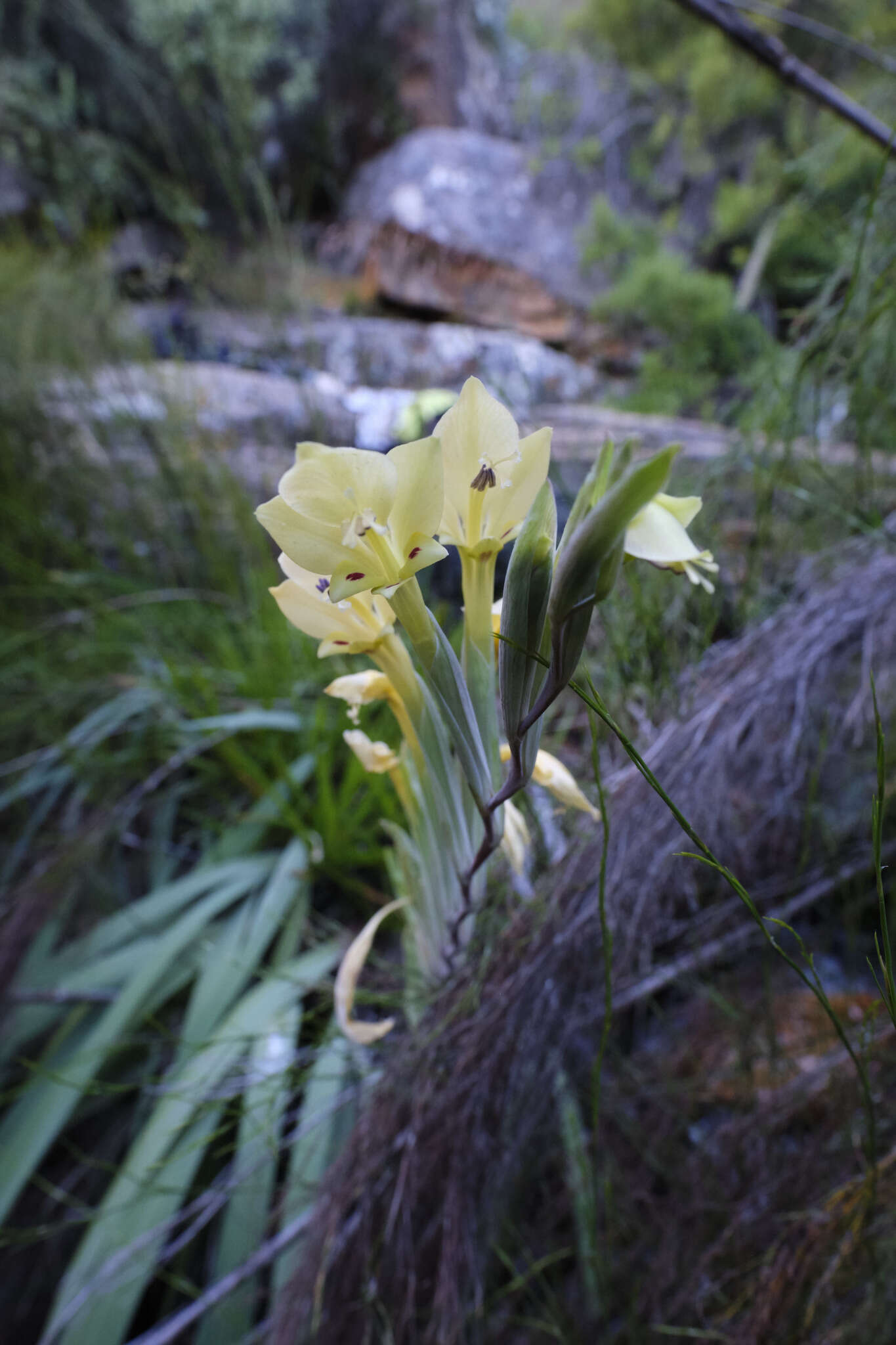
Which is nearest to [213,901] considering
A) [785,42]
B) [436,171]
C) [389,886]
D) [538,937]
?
[389,886]

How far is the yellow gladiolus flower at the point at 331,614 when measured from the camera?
30 centimetres

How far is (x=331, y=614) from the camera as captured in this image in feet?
0.98

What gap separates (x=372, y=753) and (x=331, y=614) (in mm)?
117

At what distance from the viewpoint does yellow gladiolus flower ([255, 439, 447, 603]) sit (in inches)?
8.9

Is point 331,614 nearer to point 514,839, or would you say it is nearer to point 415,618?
point 415,618

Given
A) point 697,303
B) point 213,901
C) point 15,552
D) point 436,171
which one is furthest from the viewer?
point 436,171

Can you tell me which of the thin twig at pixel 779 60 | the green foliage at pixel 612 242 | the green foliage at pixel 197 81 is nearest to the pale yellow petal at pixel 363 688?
Answer: the thin twig at pixel 779 60

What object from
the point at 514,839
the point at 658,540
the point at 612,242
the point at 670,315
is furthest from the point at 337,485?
A: the point at 612,242

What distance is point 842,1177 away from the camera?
442 millimetres

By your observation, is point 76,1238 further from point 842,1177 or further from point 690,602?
point 690,602

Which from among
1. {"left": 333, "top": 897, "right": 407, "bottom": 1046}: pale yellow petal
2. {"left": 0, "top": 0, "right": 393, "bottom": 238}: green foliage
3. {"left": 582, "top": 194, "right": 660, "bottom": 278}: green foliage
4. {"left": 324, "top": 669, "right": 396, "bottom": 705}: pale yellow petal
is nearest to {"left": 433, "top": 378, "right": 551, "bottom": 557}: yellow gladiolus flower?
{"left": 324, "top": 669, "right": 396, "bottom": 705}: pale yellow petal

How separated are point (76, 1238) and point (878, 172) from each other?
3.62ft

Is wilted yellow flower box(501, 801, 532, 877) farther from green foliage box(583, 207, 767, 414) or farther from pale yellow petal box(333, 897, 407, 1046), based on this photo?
green foliage box(583, 207, 767, 414)

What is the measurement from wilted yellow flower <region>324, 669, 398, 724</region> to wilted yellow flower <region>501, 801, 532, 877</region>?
10cm
